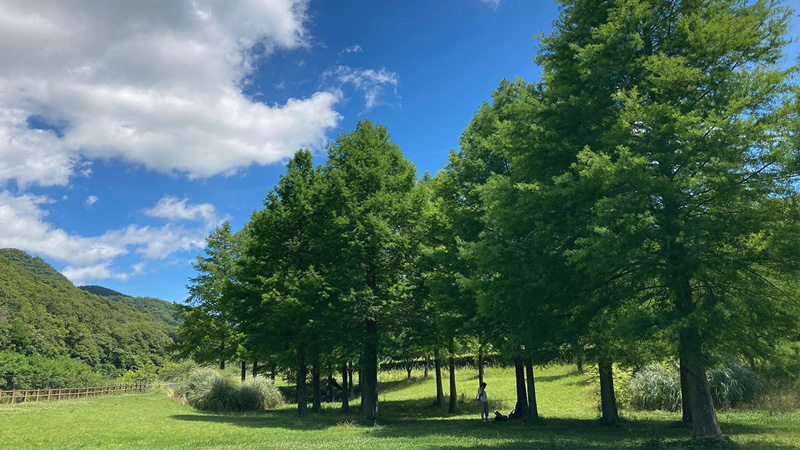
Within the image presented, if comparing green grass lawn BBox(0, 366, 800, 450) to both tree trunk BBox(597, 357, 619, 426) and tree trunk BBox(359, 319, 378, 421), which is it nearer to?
tree trunk BBox(597, 357, 619, 426)

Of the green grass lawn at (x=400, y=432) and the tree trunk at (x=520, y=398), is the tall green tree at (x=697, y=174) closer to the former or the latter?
the green grass lawn at (x=400, y=432)

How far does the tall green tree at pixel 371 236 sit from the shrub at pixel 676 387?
12315 millimetres

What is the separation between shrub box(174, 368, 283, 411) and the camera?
97.5 feet

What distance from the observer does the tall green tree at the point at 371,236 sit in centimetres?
2120

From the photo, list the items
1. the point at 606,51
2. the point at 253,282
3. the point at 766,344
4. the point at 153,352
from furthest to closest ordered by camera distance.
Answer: the point at 153,352, the point at 253,282, the point at 606,51, the point at 766,344

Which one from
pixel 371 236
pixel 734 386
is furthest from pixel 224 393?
pixel 734 386

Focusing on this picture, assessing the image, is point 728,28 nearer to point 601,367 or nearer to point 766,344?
point 766,344

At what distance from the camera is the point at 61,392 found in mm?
40531

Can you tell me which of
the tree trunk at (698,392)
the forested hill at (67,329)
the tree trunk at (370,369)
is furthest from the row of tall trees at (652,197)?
the forested hill at (67,329)

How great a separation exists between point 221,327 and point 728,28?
37788mm

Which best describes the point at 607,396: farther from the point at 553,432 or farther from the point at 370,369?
the point at 370,369

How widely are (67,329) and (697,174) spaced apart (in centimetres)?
13531

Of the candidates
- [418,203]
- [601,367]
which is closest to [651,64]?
[601,367]

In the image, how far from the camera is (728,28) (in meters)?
10.3
